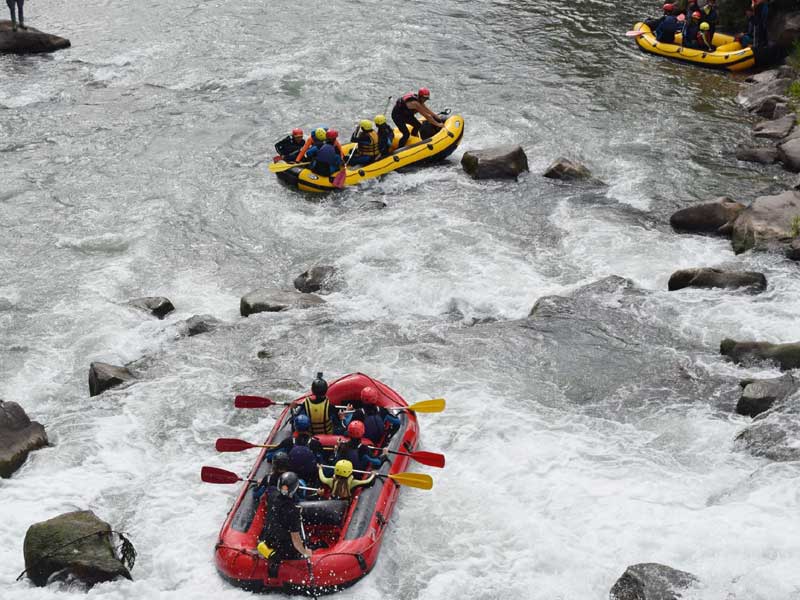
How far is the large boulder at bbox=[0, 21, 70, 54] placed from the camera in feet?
74.6

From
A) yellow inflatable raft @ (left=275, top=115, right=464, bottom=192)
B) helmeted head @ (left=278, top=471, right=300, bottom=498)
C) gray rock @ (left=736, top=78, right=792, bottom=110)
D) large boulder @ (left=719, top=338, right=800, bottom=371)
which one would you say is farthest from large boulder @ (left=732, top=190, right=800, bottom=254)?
helmeted head @ (left=278, top=471, right=300, bottom=498)

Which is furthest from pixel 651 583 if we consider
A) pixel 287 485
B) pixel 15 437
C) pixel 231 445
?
pixel 15 437

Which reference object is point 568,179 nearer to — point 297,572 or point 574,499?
point 574,499

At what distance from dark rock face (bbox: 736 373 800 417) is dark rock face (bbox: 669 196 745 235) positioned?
4.10 metres

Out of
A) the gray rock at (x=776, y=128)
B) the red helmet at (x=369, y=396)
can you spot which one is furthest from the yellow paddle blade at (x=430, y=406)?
the gray rock at (x=776, y=128)

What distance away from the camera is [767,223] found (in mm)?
13539

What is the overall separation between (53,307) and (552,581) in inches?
315

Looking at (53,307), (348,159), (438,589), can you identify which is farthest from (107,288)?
(438,589)

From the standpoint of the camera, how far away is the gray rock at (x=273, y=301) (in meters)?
12.8

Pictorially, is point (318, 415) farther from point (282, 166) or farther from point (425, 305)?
point (282, 166)

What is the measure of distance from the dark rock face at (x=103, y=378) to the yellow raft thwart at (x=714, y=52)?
47.4ft

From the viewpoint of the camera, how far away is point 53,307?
1312cm

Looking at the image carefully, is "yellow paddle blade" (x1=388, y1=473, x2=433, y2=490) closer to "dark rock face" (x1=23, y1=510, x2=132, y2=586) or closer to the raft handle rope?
the raft handle rope

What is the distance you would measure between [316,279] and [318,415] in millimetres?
4137
